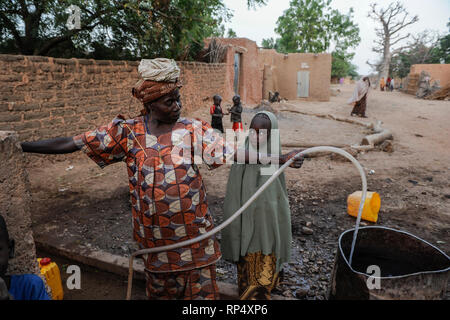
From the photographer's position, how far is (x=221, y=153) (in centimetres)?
172

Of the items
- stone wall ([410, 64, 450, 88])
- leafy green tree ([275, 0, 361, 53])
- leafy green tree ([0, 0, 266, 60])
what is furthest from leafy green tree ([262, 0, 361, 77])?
leafy green tree ([0, 0, 266, 60])

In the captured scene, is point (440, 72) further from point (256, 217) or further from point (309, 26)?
point (256, 217)

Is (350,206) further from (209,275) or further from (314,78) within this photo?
(314,78)

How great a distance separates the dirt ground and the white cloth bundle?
2003mm

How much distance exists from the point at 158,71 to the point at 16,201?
1127mm

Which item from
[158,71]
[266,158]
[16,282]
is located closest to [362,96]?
[266,158]

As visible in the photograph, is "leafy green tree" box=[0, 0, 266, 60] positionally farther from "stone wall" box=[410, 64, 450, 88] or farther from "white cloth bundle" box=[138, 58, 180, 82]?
"stone wall" box=[410, 64, 450, 88]

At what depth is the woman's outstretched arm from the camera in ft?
5.72

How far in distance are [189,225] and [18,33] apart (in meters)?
7.95

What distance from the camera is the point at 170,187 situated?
165 centimetres

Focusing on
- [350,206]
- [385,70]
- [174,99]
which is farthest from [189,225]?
[385,70]

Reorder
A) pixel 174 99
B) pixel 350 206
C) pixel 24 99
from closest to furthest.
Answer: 1. pixel 174 99
2. pixel 350 206
3. pixel 24 99

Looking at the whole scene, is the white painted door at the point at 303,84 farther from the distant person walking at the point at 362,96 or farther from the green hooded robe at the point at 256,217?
the green hooded robe at the point at 256,217

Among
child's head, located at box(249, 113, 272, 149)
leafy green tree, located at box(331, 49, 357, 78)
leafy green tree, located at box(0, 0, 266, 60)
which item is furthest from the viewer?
leafy green tree, located at box(331, 49, 357, 78)
